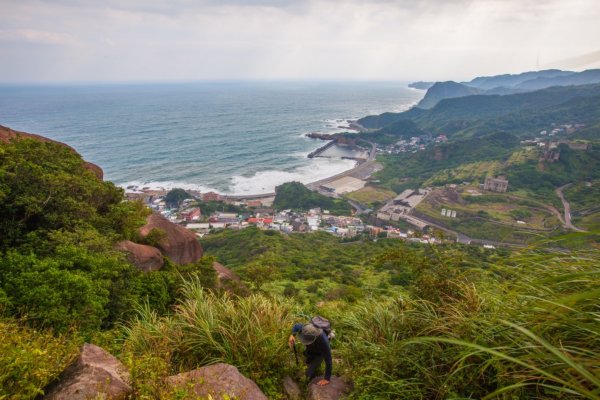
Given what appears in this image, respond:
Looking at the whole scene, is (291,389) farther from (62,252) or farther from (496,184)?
(496,184)

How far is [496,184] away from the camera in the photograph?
205 feet

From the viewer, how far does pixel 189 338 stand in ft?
16.0

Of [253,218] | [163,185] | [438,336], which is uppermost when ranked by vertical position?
[438,336]

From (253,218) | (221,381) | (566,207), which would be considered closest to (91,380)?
(221,381)

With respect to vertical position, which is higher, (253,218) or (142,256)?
(142,256)

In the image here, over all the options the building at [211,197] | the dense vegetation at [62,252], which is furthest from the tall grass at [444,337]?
the building at [211,197]

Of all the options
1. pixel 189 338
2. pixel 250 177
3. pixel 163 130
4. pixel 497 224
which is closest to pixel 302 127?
pixel 163 130

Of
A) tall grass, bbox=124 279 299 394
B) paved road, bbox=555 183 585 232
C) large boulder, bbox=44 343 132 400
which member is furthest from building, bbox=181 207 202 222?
paved road, bbox=555 183 585 232

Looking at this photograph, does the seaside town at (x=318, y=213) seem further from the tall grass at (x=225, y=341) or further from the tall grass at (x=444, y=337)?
the tall grass at (x=225, y=341)

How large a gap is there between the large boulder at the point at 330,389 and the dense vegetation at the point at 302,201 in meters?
51.2

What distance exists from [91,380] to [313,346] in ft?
9.29

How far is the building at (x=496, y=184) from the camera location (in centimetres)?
6175

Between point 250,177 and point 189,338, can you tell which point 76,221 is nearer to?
point 189,338

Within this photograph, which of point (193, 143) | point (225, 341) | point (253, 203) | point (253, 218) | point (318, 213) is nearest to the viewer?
point (225, 341)
